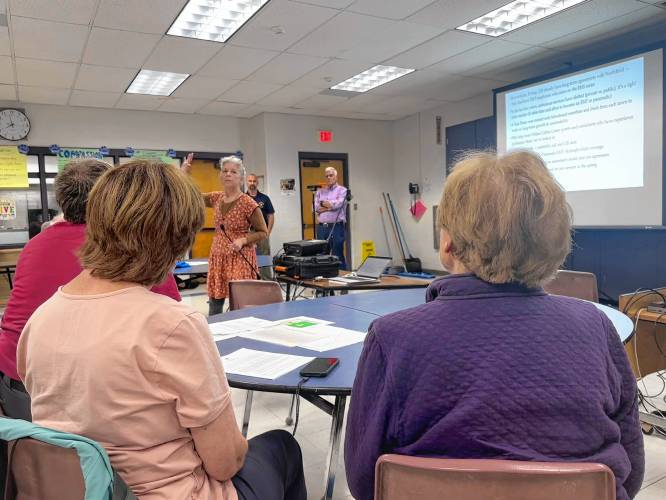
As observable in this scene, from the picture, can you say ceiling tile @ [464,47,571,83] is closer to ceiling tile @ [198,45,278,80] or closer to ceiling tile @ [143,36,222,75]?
ceiling tile @ [198,45,278,80]

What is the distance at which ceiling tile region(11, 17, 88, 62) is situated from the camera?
12.7 feet

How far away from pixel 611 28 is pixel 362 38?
7.36 feet

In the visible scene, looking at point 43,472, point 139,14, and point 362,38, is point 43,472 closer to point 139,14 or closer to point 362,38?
point 139,14

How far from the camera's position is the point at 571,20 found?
4219mm

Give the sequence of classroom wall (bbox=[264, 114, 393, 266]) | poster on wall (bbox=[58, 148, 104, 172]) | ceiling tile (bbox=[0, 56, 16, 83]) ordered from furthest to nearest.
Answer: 1. classroom wall (bbox=[264, 114, 393, 266])
2. poster on wall (bbox=[58, 148, 104, 172])
3. ceiling tile (bbox=[0, 56, 16, 83])

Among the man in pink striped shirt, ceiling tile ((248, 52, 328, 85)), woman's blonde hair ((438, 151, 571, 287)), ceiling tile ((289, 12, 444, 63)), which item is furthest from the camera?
the man in pink striped shirt

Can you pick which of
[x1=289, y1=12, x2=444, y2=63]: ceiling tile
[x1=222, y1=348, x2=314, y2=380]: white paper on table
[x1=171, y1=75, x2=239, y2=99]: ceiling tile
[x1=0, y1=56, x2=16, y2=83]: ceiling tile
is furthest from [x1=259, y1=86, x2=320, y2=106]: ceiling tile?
[x1=222, y1=348, x2=314, y2=380]: white paper on table

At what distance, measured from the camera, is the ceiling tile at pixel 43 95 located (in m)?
5.72

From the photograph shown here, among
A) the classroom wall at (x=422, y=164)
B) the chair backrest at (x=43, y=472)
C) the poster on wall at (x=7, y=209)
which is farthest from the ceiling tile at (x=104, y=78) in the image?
the chair backrest at (x=43, y=472)

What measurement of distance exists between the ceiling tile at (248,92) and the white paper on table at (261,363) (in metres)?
4.85

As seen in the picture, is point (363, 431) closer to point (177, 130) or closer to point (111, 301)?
point (111, 301)

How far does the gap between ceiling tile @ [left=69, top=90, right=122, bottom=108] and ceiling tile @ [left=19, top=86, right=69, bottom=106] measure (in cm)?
10

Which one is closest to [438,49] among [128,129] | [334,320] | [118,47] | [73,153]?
[118,47]

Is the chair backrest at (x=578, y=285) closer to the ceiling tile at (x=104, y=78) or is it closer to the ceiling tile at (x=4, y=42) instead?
the ceiling tile at (x=4, y=42)
